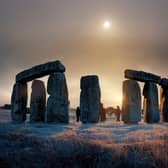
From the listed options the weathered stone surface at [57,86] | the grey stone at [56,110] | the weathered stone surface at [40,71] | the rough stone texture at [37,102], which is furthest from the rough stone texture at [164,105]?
the rough stone texture at [37,102]

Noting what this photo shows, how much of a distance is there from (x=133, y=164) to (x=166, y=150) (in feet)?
3.92

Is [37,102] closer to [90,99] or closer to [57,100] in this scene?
[57,100]

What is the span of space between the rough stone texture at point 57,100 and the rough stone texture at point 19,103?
159 inches

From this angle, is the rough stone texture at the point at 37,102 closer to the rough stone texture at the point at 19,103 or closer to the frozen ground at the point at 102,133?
the rough stone texture at the point at 19,103

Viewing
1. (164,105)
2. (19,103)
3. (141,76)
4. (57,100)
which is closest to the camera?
(57,100)

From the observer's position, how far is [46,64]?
698 inches

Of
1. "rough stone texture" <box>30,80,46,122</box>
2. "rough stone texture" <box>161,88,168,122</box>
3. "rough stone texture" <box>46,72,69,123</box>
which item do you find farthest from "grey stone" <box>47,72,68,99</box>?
"rough stone texture" <box>161,88,168,122</box>

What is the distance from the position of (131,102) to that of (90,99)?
2972mm

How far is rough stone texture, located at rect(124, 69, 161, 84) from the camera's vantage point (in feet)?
61.4

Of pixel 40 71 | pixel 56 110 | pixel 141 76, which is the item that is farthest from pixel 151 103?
pixel 40 71

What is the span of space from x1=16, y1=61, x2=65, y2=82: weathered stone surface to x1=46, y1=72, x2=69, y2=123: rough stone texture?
0.44 meters

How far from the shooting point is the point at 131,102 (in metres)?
18.9

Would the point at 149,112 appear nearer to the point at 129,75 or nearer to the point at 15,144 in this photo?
the point at 129,75

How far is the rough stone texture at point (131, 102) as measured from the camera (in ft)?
61.7
